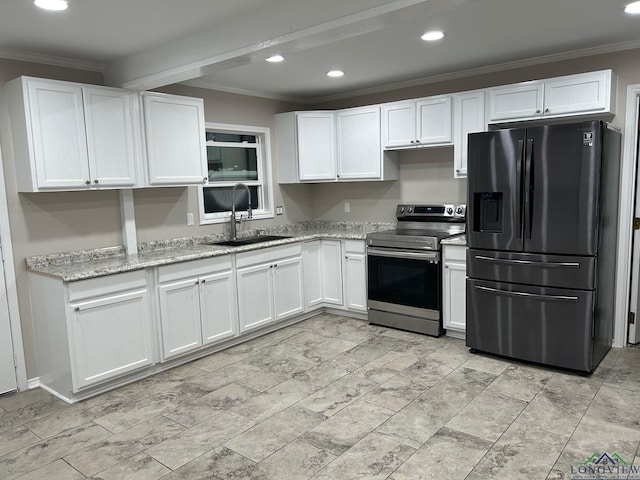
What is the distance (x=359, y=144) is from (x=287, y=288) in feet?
5.46

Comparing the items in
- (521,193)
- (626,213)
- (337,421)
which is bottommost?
(337,421)

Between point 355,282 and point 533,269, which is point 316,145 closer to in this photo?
point 355,282

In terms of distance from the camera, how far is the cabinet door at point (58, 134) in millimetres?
3227

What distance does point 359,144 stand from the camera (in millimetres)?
5008

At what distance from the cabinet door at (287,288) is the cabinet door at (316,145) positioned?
1003mm

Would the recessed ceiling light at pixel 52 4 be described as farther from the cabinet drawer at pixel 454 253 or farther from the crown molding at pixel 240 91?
the cabinet drawer at pixel 454 253

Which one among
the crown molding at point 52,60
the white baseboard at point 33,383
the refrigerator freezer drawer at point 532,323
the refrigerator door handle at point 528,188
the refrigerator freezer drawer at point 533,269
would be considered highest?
the crown molding at point 52,60

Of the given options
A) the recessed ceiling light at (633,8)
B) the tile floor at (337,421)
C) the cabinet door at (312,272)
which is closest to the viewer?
the tile floor at (337,421)

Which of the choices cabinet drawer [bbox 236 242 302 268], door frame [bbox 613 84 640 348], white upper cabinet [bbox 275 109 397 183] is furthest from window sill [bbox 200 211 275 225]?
door frame [bbox 613 84 640 348]

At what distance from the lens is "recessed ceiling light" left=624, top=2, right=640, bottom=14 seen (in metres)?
2.85

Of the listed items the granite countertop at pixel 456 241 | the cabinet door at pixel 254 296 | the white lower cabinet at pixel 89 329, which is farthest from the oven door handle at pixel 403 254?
the white lower cabinet at pixel 89 329

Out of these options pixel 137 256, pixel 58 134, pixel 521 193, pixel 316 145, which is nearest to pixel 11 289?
pixel 137 256

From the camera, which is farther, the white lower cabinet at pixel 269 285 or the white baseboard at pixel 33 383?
the white lower cabinet at pixel 269 285

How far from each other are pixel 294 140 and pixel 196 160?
4.49ft
